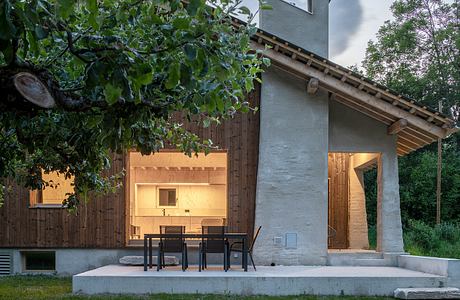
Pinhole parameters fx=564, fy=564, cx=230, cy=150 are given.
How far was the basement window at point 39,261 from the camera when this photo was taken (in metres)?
11.6

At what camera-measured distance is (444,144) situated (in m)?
22.7

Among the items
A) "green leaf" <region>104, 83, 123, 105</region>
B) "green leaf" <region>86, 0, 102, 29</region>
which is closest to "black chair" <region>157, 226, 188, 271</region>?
"green leaf" <region>104, 83, 123, 105</region>

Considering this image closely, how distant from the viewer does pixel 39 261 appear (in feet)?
38.9

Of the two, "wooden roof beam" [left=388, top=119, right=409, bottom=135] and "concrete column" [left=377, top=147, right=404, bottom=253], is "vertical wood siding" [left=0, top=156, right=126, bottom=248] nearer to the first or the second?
"concrete column" [left=377, top=147, right=404, bottom=253]

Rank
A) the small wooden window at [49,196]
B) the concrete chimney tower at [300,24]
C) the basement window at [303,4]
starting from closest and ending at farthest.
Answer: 1. the small wooden window at [49,196]
2. the concrete chimney tower at [300,24]
3. the basement window at [303,4]

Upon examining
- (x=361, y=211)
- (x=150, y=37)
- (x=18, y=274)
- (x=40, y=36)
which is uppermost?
(x=150, y=37)

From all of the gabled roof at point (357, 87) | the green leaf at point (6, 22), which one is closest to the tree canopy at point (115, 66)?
the green leaf at point (6, 22)

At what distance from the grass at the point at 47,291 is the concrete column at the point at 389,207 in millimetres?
2956

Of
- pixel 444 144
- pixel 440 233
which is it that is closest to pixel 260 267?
pixel 440 233

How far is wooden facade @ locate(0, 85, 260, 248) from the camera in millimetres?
11008

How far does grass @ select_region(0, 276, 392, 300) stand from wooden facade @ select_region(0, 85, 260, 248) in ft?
2.68

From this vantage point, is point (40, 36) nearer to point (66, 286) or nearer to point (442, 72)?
point (66, 286)

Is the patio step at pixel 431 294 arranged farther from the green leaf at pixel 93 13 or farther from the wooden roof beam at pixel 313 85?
the green leaf at pixel 93 13

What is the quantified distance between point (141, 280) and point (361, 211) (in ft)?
21.5
